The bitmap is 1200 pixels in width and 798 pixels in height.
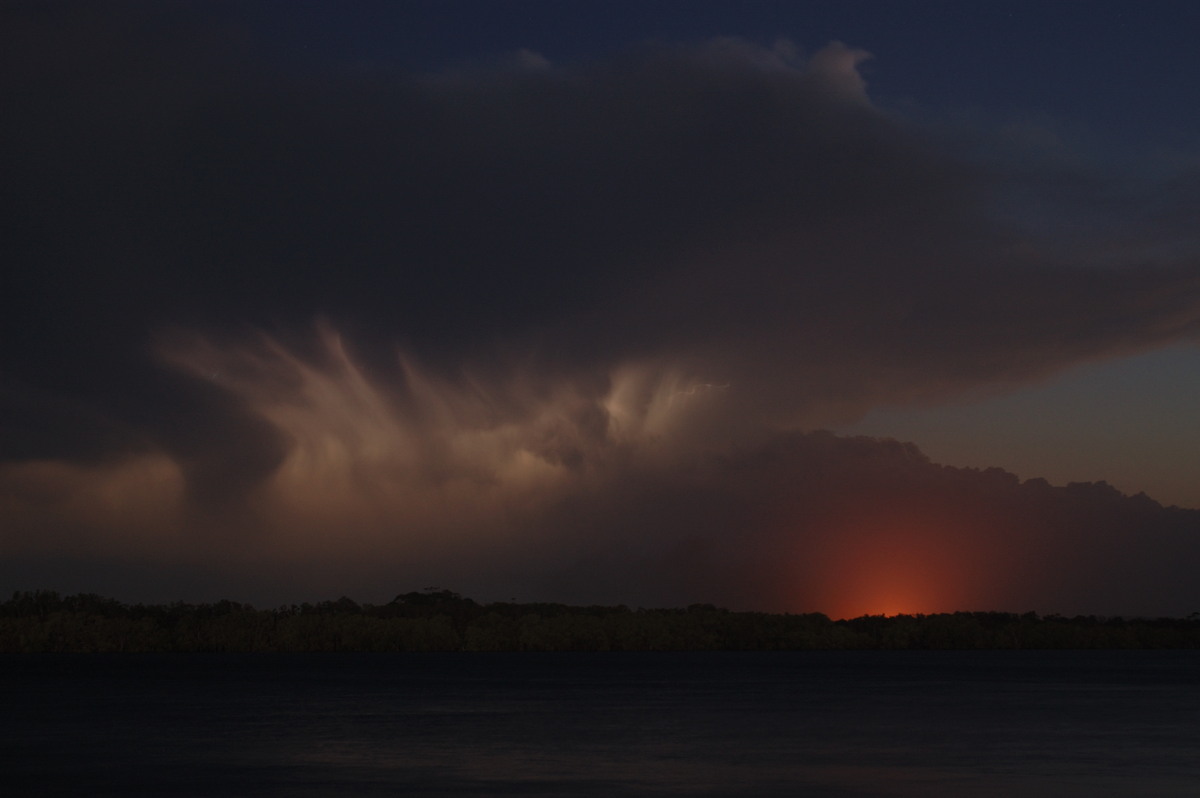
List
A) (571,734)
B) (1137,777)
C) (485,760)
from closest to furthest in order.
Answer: (1137,777) → (485,760) → (571,734)

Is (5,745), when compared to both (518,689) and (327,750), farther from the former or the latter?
(518,689)

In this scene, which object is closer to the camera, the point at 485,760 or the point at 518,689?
the point at 485,760

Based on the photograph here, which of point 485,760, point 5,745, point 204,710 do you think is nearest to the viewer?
point 485,760

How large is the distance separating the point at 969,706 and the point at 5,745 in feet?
265

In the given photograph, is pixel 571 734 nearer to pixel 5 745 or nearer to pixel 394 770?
pixel 394 770

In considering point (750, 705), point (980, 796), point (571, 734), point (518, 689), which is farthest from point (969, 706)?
point (980, 796)

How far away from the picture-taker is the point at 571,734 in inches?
3147

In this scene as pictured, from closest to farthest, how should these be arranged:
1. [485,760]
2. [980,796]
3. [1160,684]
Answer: [980,796]
[485,760]
[1160,684]

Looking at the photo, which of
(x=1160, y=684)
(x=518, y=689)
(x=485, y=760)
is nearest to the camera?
(x=485, y=760)

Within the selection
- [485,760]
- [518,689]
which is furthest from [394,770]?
[518,689]

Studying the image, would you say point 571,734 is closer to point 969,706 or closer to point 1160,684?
point 969,706

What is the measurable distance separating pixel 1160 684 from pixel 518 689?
8693 centimetres

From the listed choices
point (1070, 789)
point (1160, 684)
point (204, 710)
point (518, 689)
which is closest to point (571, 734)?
point (1070, 789)

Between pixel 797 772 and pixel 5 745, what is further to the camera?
pixel 5 745
